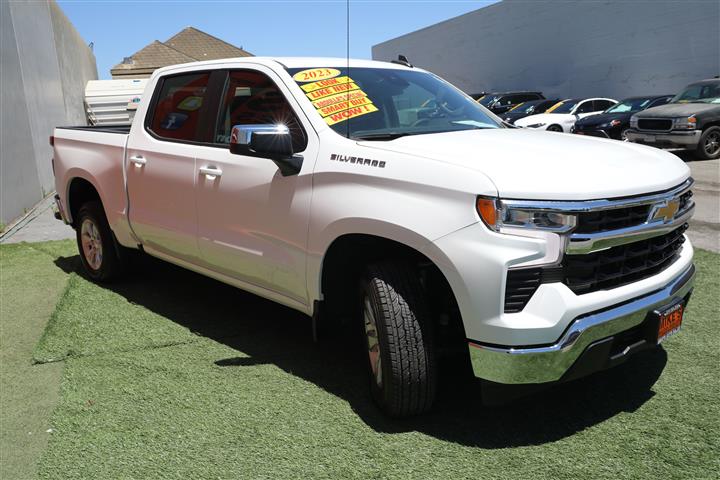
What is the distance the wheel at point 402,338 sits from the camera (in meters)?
2.99

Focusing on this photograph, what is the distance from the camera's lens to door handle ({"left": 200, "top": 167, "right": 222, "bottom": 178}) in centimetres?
399

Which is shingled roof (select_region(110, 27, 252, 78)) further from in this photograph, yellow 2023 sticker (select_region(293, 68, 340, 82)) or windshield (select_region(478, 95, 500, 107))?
yellow 2023 sticker (select_region(293, 68, 340, 82))

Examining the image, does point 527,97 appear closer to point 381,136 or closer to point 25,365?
point 381,136

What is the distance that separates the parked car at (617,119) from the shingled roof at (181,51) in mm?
27838

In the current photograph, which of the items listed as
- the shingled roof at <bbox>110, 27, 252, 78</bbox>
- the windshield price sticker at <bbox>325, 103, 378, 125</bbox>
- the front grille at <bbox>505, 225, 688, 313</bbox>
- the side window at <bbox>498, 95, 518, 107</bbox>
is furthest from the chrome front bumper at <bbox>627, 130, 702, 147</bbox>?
the shingled roof at <bbox>110, 27, 252, 78</bbox>

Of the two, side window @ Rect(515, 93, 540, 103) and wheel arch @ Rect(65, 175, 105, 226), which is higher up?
wheel arch @ Rect(65, 175, 105, 226)

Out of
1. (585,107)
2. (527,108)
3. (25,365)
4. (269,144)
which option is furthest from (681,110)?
(25,365)

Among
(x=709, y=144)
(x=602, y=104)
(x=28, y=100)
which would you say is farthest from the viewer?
(x=602, y=104)

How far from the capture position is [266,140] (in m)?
3.37

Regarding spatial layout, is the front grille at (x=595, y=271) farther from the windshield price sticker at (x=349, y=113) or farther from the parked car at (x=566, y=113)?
the parked car at (x=566, y=113)

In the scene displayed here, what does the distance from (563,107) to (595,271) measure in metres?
20.0

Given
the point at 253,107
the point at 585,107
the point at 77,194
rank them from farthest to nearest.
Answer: the point at 585,107 → the point at 77,194 → the point at 253,107

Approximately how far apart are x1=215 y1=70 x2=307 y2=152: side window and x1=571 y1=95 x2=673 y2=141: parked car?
13756mm

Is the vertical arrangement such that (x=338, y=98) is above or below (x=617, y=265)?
above
